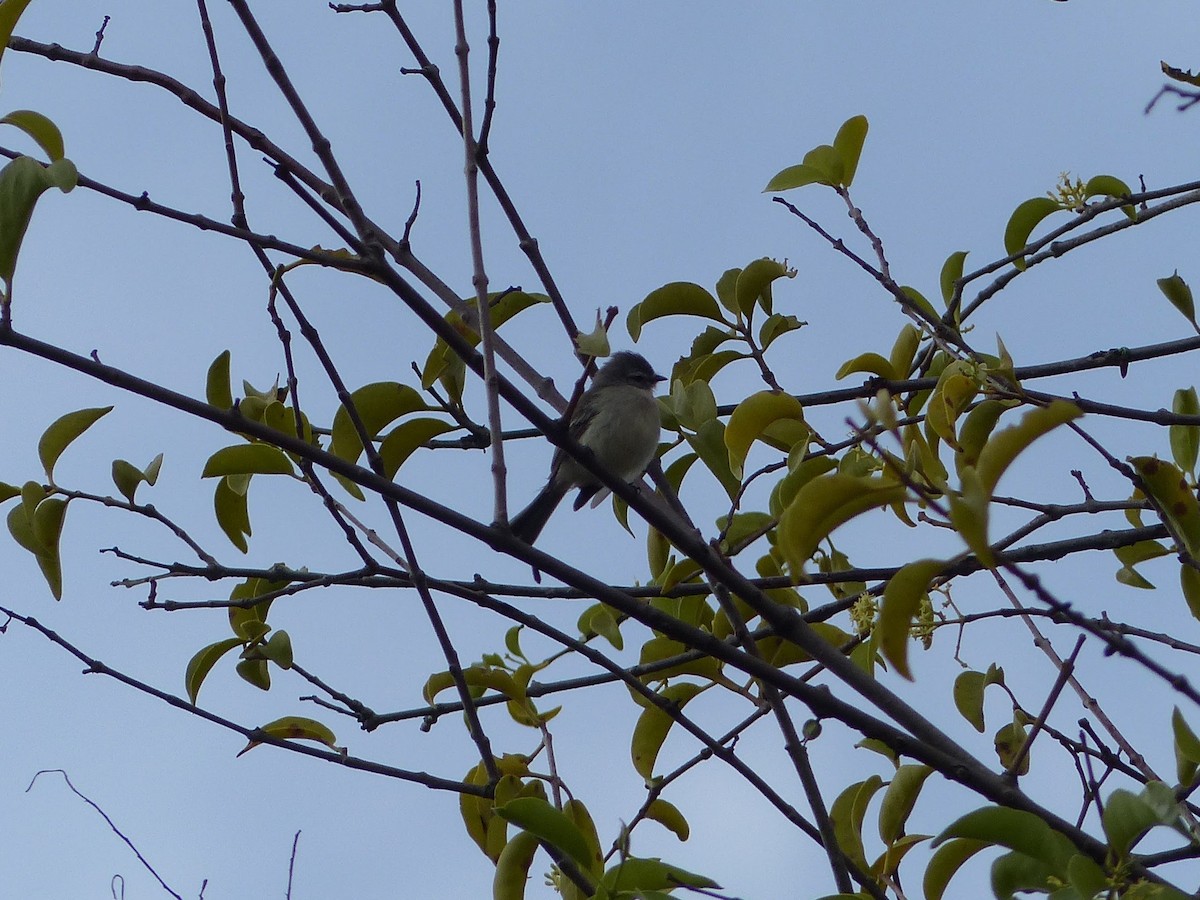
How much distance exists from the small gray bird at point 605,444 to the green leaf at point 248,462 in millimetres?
3202

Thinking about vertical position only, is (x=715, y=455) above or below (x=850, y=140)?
below

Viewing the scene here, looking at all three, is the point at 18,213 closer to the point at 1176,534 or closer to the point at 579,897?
the point at 579,897

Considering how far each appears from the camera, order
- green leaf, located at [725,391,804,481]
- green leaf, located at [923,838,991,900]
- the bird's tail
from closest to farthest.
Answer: green leaf, located at [923,838,991,900] → green leaf, located at [725,391,804,481] → the bird's tail

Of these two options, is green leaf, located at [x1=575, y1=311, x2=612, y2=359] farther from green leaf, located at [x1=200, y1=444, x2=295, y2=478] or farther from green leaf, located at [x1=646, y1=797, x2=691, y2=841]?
green leaf, located at [x1=646, y1=797, x2=691, y2=841]

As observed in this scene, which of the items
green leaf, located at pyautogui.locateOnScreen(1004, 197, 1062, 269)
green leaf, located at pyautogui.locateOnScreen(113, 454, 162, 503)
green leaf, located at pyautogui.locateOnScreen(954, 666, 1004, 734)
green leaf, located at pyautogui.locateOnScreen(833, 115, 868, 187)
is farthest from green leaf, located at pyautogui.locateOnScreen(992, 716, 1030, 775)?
green leaf, located at pyautogui.locateOnScreen(113, 454, 162, 503)

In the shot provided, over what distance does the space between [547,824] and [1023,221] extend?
2282 mm

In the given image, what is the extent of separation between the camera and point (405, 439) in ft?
9.73

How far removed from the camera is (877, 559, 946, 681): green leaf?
5.61ft

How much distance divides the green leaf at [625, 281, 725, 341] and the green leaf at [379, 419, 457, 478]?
0.80 metres

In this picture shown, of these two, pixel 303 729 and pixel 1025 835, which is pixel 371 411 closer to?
pixel 303 729

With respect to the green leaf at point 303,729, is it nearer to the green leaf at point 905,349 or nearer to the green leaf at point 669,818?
the green leaf at point 669,818

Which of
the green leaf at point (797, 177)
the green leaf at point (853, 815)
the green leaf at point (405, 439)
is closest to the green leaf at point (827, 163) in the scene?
the green leaf at point (797, 177)

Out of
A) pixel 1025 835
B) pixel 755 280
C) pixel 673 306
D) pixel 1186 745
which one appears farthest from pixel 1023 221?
pixel 1025 835

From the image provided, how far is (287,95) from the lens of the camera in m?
2.33
